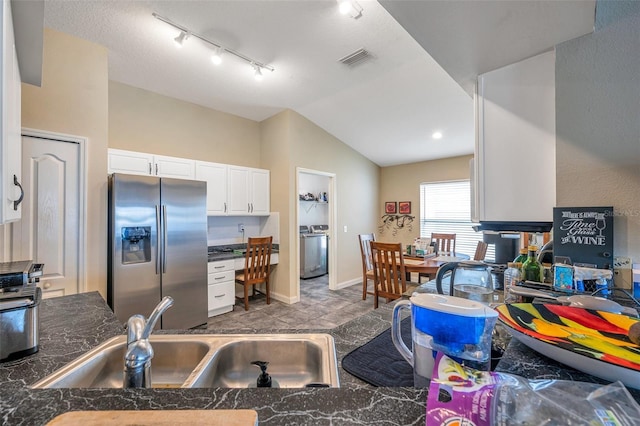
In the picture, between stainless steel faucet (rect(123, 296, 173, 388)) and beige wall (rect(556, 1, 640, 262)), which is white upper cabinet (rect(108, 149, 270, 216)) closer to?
stainless steel faucet (rect(123, 296, 173, 388))

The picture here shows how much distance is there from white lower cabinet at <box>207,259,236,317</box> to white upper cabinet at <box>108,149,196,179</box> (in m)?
1.20

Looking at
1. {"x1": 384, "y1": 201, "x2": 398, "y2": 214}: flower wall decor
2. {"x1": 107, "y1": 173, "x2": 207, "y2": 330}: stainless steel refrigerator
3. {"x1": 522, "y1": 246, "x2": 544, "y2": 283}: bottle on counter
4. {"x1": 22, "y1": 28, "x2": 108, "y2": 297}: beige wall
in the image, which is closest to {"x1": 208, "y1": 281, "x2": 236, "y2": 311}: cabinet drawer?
{"x1": 107, "y1": 173, "x2": 207, "y2": 330}: stainless steel refrigerator

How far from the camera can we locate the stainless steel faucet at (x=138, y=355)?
2.48 feet

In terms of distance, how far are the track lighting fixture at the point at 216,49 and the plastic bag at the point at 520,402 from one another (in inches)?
113

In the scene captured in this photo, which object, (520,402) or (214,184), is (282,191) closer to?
(214,184)

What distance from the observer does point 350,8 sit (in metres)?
1.98

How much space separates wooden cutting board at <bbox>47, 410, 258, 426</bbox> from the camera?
439 mm

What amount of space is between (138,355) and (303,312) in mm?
2917

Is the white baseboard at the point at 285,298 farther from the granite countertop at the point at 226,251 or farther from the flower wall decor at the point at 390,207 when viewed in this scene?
the flower wall decor at the point at 390,207

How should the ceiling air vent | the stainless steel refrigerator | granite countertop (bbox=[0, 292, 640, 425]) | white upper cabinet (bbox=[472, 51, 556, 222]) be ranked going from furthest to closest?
the ceiling air vent → the stainless steel refrigerator → white upper cabinet (bbox=[472, 51, 556, 222]) → granite countertop (bbox=[0, 292, 640, 425])

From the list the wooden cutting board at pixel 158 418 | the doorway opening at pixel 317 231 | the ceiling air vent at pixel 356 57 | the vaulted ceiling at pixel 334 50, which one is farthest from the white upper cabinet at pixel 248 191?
the wooden cutting board at pixel 158 418

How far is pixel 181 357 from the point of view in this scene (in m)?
1.01

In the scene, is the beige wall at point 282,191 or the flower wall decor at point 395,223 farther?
the flower wall decor at point 395,223

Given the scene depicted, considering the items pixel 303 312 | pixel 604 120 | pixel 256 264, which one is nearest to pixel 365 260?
pixel 303 312
